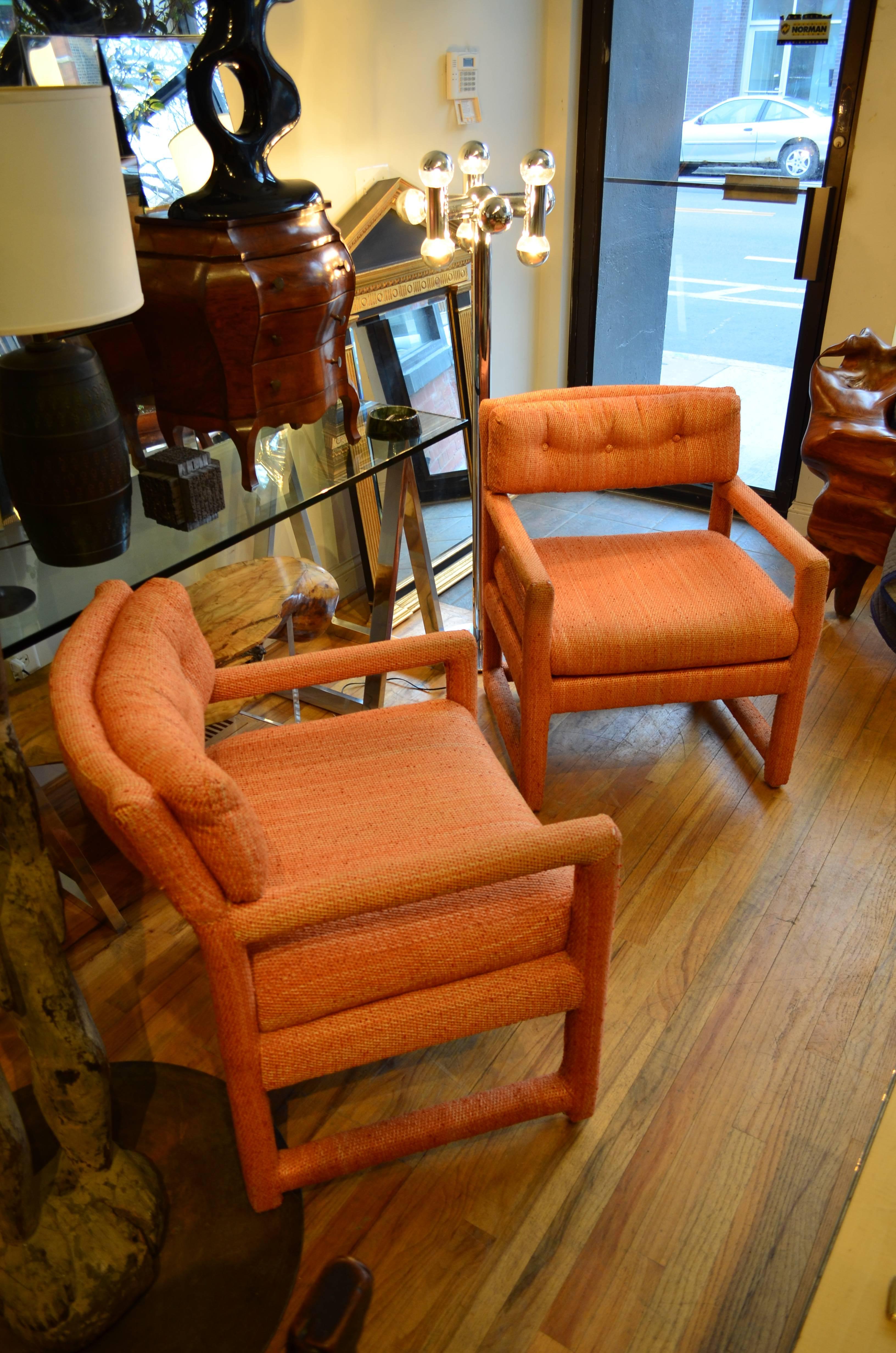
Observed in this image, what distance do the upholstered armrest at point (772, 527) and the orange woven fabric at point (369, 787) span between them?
816mm

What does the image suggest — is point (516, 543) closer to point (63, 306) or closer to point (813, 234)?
point (63, 306)

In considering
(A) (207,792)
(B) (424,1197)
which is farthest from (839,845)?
(A) (207,792)

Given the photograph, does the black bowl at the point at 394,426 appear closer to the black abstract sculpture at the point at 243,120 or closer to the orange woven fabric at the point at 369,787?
the black abstract sculpture at the point at 243,120

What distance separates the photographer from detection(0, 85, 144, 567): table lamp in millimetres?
1262

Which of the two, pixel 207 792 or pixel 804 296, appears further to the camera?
pixel 804 296

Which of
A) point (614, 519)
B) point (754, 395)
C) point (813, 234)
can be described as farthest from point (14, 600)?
point (754, 395)

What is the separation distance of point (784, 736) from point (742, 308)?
1851 millimetres

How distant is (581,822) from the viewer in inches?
50.7

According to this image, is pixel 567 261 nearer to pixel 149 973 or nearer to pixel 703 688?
pixel 703 688

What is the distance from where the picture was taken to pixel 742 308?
341 centimetres

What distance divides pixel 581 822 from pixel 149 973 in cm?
98

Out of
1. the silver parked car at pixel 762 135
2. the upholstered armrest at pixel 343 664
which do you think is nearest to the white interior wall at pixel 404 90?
the silver parked car at pixel 762 135

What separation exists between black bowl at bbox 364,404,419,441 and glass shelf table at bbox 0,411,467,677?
1cm

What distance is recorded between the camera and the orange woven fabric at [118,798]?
1.03m
